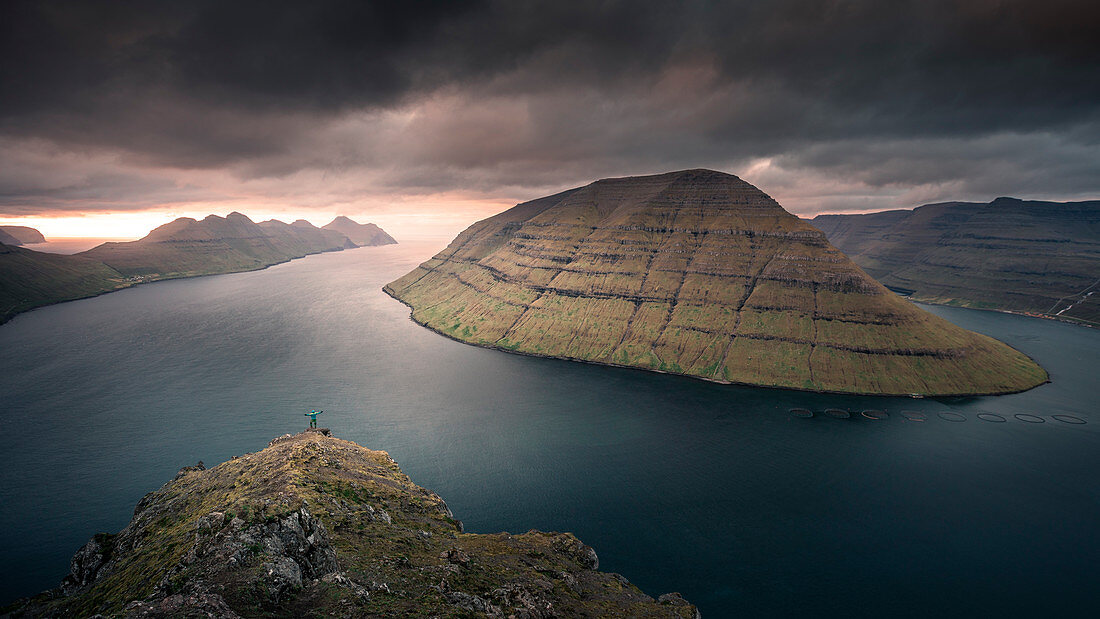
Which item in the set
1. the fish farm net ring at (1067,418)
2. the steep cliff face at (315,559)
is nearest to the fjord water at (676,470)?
the fish farm net ring at (1067,418)

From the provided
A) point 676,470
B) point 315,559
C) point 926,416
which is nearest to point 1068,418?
point 926,416

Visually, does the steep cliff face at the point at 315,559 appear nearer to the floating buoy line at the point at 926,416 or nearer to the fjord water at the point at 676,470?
the fjord water at the point at 676,470

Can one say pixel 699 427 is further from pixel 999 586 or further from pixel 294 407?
pixel 294 407

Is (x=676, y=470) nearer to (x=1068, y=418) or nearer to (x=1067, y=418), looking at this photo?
(x=1067, y=418)

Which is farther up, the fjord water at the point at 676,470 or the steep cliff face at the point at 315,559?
the steep cliff face at the point at 315,559

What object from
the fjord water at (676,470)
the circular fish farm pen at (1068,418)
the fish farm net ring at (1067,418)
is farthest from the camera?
the fish farm net ring at (1067,418)

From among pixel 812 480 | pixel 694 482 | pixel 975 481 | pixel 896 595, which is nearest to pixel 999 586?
pixel 896 595
